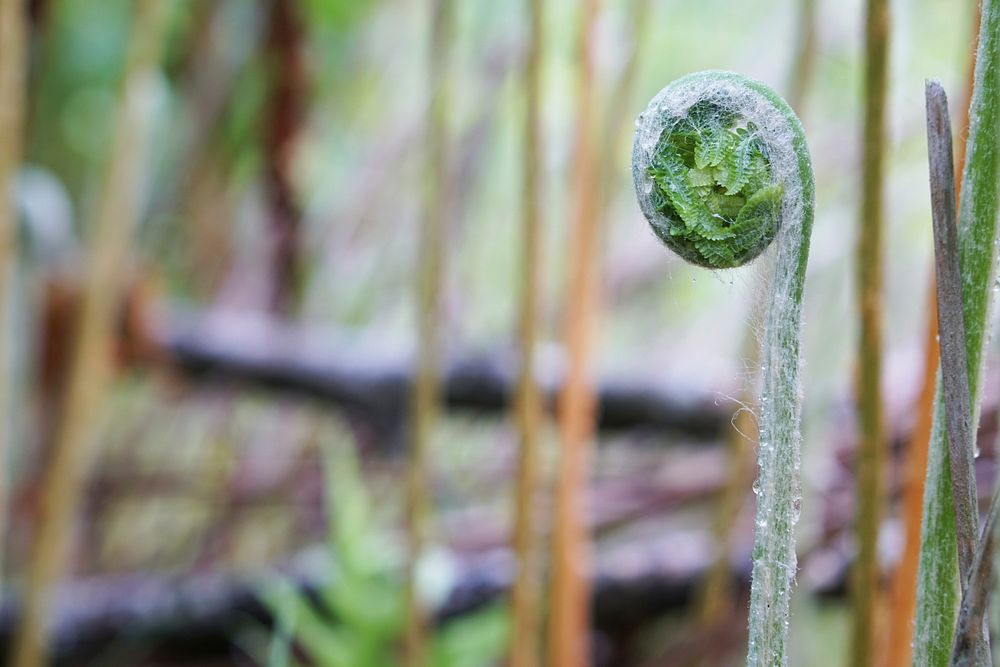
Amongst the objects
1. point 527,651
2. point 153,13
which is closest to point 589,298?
point 527,651

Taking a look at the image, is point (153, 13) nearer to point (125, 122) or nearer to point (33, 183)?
point (125, 122)

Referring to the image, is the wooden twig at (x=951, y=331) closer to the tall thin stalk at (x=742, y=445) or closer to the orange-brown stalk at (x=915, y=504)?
the orange-brown stalk at (x=915, y=504)

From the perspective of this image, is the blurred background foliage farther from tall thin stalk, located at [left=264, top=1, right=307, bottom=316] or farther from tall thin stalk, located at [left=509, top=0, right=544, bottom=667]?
tall thin stalk, located at [left=509, top=0, right=544, bottom=667]

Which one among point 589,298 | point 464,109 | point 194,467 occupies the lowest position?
point 194,467

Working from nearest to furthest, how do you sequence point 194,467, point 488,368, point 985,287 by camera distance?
point 985,287 < point 488,368 < point 194,467

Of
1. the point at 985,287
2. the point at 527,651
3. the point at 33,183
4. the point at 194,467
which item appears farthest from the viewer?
the point at 194,467

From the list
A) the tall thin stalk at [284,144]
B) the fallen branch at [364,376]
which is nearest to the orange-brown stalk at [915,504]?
the fallen branch at [364,376]
